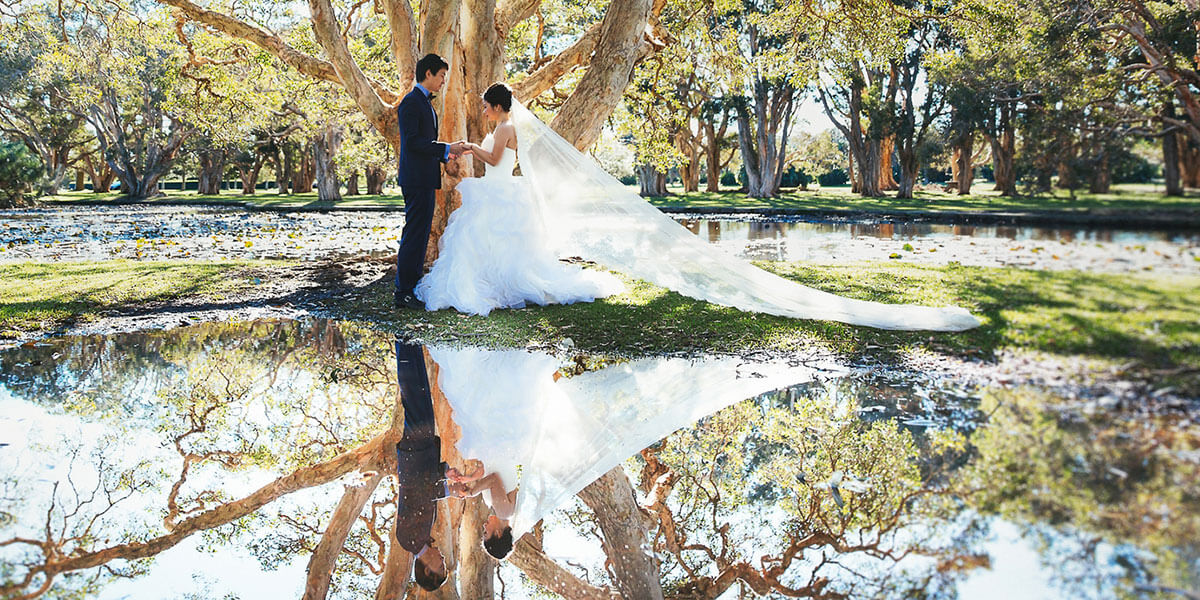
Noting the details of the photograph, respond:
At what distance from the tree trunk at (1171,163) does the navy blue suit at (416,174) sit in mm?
5828

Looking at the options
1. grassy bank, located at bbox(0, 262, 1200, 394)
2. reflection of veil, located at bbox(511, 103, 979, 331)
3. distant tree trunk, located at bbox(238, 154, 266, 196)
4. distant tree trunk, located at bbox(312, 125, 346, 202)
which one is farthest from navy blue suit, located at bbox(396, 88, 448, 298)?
distant tree trunk, located at bbox(238, 154, 266, 196)

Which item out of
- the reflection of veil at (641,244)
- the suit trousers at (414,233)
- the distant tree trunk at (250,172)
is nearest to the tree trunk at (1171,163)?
the reflection of veil at (641,244)

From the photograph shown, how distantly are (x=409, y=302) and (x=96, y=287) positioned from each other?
144 inches

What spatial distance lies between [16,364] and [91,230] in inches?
531

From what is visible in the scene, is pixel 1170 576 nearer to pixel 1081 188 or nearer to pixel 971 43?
pixel 1081 188

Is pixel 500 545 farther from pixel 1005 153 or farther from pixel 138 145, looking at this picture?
pixel 138 145

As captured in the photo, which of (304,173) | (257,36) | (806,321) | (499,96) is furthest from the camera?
(304,173)

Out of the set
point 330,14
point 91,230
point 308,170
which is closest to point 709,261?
point 330,14

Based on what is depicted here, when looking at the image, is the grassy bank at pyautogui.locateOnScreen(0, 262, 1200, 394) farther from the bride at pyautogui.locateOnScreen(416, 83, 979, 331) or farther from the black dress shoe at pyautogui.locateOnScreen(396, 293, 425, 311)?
the bride at pyautogui.locateOnScreen(416, 83, 979, 331)

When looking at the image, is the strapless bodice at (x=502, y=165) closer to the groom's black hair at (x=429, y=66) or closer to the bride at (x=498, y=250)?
the bride at (x=498, y=250)

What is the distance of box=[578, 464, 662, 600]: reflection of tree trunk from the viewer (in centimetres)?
267

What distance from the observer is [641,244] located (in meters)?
7.48

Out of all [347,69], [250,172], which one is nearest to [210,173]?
[250,172]

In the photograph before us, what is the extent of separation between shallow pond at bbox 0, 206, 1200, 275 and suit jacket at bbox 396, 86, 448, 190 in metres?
5.14
